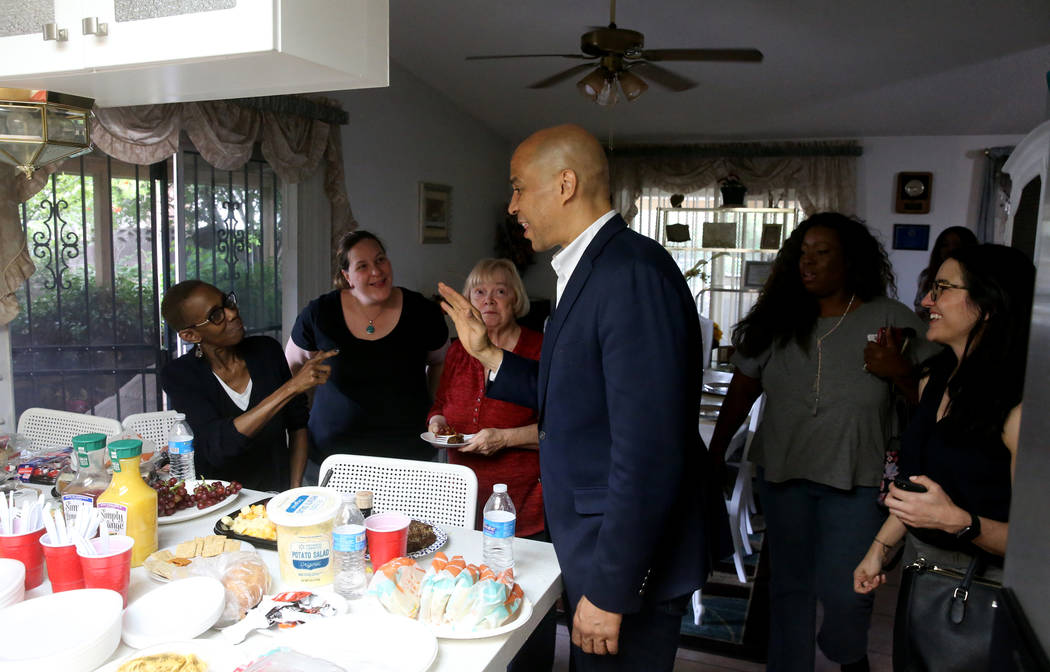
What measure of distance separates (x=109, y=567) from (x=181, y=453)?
0.64 meters

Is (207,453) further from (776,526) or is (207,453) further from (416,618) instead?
(776,526)

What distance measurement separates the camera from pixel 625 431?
131 cm

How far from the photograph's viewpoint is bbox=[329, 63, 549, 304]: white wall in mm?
5078

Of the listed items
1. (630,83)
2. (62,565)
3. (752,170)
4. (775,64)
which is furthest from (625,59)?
(752,170)

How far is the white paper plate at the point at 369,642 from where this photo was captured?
3.58 feet

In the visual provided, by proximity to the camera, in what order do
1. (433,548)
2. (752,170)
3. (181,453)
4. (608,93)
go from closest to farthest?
(433,548) → (181,453) → (608,93) → (752,170)

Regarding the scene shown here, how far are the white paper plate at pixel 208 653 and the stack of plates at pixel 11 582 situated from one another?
0.85 ft

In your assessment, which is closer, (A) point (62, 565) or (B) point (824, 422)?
(A) point (62, 565)

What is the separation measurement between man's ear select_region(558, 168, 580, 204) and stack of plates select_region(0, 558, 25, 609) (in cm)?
116

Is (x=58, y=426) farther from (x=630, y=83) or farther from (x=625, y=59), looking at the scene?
(x=625, y=59)

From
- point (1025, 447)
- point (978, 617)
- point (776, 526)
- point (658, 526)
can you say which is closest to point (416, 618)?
point (658, 526)

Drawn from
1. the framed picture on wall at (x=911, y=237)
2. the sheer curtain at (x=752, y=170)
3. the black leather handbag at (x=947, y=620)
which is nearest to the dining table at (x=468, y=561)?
the black leather handbag at (x=947, y=620)

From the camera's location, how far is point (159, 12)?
1182 millimetres

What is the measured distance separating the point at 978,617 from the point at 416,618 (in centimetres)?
104
